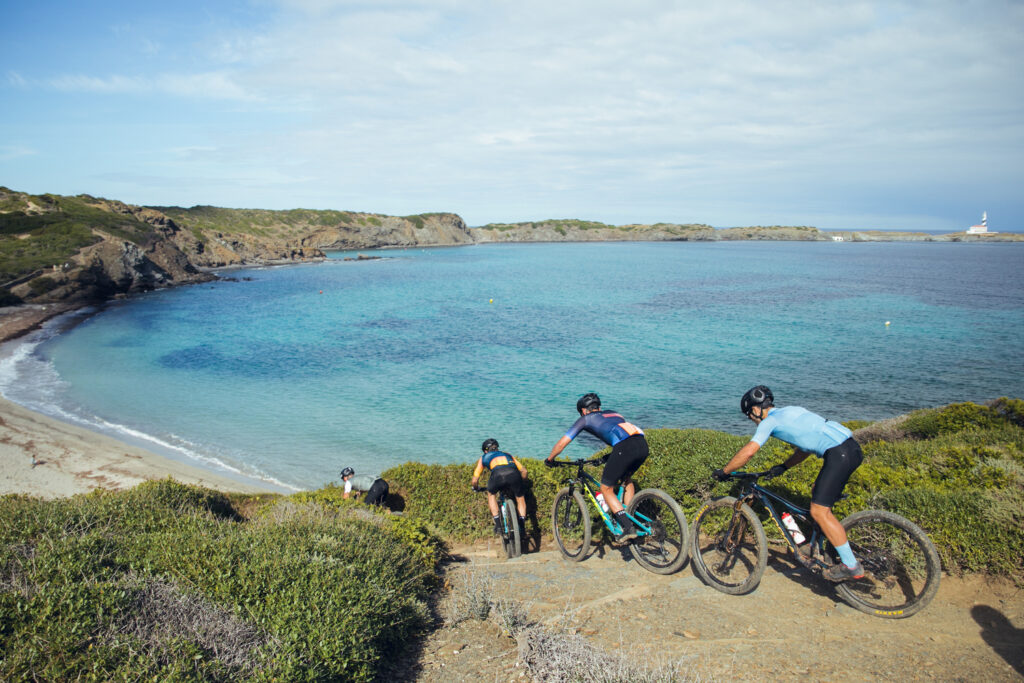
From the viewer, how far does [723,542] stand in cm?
645

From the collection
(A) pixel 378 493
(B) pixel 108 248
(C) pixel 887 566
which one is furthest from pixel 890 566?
(B) pixel 108 248

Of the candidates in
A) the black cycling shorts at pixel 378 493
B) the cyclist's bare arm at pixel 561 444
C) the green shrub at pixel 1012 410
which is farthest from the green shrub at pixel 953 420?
the black cycling shorts at pixel 378 493

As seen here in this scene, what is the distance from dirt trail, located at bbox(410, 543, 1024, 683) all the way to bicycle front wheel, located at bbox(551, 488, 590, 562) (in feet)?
2.85

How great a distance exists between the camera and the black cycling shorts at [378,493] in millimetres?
9484

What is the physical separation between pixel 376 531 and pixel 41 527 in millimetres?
3597

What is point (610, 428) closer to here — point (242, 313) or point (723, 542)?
point (723, 542)

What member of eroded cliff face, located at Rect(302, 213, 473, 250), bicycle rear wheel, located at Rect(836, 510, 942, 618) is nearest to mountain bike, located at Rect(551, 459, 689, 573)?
bicycle rear wheel, located at Rect(836, 510, 942, 618)

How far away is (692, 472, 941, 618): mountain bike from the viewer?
17.8 ft

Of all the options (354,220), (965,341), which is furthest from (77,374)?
(354,220)

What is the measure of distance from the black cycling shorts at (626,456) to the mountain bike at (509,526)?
5.75 ft

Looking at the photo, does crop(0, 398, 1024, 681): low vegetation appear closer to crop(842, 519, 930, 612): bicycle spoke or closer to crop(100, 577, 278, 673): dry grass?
crop(100, 577, 278, 673): dry grass

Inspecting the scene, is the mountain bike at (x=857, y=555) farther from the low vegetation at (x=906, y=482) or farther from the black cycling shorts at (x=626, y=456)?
the black cycling shorts at (x=626, y=456)

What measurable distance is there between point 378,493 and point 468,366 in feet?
67.3

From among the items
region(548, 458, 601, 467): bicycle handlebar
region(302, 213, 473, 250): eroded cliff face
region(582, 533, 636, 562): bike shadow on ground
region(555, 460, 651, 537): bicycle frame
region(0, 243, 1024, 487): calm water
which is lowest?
region(0, 243, 1024, 487): calm water
